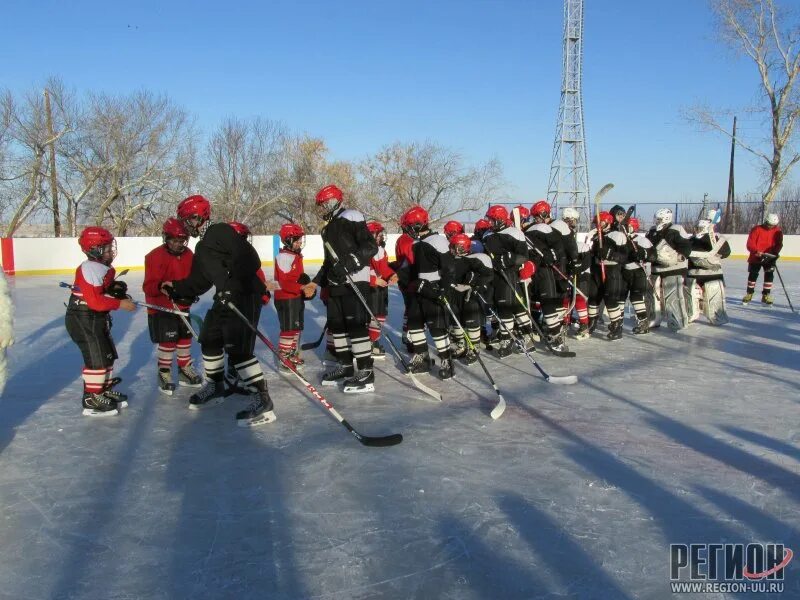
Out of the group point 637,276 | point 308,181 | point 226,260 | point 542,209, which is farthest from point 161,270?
point 308,181

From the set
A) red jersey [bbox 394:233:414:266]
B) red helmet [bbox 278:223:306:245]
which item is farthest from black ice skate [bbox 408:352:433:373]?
red helmet [bbox 278:223:306:245]

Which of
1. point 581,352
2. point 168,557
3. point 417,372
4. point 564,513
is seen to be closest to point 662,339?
point 581,352

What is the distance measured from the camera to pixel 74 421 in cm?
439

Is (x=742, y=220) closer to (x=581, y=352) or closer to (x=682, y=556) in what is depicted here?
(x=581, y=352)

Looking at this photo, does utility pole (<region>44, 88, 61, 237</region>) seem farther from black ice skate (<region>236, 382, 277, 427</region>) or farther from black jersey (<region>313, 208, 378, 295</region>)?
black ice skate (<region>236, 382, 277, 427</region>)

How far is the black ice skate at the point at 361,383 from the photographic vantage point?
511cm

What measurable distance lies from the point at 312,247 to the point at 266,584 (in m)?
18.8

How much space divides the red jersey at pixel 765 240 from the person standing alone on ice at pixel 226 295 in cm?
907

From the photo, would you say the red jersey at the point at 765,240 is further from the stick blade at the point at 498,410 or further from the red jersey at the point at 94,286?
the red jersey at the point at 94,286

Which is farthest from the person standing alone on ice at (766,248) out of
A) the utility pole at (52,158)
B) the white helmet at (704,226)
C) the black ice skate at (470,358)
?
the utility pole at (52,158)

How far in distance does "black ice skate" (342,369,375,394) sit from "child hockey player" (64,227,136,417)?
180 centimetres

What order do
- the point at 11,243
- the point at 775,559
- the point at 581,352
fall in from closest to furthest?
the point at 775,559, the point at 581,352, the point at 11,243

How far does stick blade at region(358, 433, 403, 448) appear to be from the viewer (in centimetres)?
377

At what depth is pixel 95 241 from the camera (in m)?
4.31
